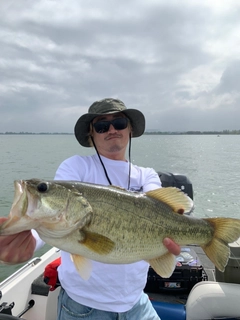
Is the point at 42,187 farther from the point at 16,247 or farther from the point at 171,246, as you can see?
the point at 171,246

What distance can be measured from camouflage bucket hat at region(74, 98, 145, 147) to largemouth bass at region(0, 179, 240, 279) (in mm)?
1092

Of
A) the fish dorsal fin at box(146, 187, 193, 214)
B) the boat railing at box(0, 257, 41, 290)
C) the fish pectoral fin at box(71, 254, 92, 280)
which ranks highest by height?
the fish dorsal fin at box(146, 187, 193, 214)

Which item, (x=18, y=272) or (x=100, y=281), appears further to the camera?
(x=18, y=272)

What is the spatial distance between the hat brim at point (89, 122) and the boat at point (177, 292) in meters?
2.12

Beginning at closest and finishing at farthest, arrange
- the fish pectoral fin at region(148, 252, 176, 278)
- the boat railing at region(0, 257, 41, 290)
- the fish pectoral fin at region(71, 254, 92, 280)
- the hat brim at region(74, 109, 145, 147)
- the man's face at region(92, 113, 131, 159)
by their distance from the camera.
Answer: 1. the fish pectoral fin at region(71, 254, 92, 280)
2. the fish pectoral fin at region(148, 252, 176, 278)
3. the man's face at region(92, 113, 131, 159)
4. the hat brim at region(74, 109, 145, 147)
5. the boat railing at region(0, 257, 41, 290)

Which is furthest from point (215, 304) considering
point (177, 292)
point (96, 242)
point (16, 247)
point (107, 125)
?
point (16, 247)

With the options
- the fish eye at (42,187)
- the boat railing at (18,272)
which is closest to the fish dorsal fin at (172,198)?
the fish eye at (42,187)

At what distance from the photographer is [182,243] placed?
2.38 metres

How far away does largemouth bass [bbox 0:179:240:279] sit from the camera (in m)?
1.99

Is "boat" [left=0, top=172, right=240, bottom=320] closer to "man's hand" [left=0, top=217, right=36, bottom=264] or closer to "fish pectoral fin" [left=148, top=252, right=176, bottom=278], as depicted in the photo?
"fish pectoral fin" [left=148, top=252, right=176, bottom=278]

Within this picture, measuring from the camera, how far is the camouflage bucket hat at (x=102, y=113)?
121 inches

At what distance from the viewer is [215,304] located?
11.6 ft

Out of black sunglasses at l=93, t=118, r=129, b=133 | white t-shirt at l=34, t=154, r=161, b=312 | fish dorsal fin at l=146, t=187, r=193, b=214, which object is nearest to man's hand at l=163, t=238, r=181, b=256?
fish dorsal fin at l=146, t=187, r=193, b=214

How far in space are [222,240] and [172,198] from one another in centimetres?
54
